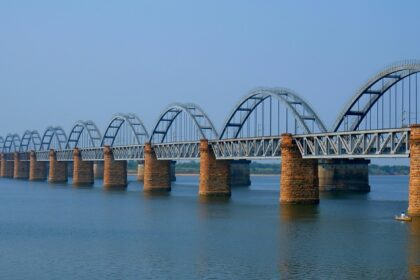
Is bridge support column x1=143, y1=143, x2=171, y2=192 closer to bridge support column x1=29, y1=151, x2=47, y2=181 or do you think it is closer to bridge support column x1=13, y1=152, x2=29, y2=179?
bridge support column x1=29, y1=151, x2=47, y2=181

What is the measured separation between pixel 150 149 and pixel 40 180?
70.0 meters

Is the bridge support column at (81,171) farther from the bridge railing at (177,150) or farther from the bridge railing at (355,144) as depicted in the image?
the bridge railing at (355,144)

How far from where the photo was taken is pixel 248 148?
8488 centimetres

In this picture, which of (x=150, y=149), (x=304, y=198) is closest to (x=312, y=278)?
(x=304, y=198)

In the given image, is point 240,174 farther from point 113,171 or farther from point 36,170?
point 36,170

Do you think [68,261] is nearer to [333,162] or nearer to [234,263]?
[234,263]

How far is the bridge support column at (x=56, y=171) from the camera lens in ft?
520

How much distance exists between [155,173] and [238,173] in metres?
44.3

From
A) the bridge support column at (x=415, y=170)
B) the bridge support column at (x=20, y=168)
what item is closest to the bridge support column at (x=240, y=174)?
the bridge support column at (x=20, y=168)

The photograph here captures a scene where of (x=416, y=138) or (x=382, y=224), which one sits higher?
(x=416, y=138)

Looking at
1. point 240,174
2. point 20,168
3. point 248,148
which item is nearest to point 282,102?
point 248,148

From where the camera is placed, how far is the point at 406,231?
48.9 metres

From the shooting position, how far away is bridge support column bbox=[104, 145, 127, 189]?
12562cm

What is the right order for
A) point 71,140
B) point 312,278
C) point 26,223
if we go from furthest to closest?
1. point 71,140
2. point 26,223
3. point 312,278
